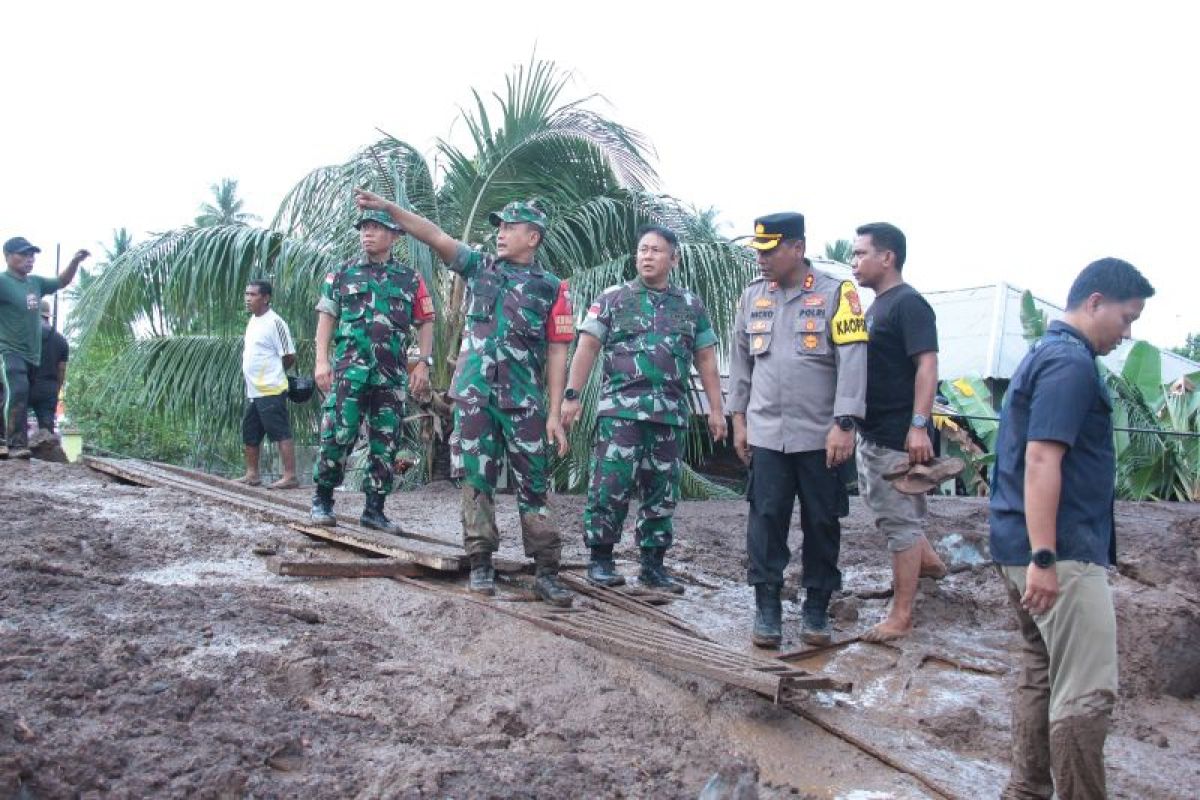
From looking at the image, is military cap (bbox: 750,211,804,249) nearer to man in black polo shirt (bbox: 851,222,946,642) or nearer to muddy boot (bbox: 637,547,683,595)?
man in black polo shirt (bbox: 851,222,946,642)

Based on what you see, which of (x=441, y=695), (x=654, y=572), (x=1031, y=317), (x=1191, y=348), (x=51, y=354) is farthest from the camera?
(x=1191, y=348)

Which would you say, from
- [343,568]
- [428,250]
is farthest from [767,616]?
[428,250]

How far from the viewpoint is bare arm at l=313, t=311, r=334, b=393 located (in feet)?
17.7

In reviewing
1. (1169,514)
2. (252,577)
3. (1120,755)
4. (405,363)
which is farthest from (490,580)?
(1169,514)

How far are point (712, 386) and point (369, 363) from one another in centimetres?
186

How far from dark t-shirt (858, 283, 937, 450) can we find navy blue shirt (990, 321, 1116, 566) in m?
1.54

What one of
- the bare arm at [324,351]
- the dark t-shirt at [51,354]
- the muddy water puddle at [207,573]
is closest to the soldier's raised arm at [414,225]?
the bare arm at [324,351]

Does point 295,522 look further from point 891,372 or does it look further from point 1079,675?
point 1079,675

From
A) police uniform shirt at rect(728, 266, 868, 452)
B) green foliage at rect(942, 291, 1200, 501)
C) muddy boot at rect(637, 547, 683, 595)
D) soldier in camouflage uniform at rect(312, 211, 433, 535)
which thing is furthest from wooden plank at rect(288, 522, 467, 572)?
green foliage at rect(942, 291, 1200, 501)

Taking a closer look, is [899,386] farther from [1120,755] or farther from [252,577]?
[252,577]

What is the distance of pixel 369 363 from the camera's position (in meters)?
5.51

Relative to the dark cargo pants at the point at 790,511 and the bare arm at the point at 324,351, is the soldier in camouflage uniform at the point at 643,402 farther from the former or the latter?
the bare arm at the point at 324,351

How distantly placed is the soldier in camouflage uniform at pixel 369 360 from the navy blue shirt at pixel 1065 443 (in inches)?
126

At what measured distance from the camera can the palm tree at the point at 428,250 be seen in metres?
9.79
